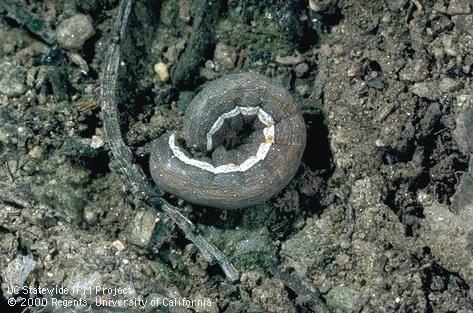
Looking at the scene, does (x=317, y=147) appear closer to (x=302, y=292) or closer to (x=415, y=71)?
(x=415, y=71)

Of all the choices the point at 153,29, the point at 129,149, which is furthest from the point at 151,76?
the point at 129,149

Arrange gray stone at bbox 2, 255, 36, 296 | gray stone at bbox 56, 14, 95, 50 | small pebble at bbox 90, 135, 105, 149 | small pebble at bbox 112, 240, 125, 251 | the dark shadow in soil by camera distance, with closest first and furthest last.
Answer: gray stone at bbox 2, 255, 36, 296 → small pebble at bbox 112, 240, 125, 251 → small pebble at bbox 90, 135, 105, 149 → the dark shadow in soil → gray stone at bbox 56, 14, 95, 50

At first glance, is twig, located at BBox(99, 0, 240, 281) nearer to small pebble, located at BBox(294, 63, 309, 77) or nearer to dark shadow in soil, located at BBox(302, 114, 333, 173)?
dark shadow in soil, located at BBox(302, 114, 333, 173)

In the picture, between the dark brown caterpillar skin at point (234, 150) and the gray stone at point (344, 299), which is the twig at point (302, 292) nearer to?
the gray stone at point (344, 299)

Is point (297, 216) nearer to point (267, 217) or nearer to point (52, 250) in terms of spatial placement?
point (267, 217)

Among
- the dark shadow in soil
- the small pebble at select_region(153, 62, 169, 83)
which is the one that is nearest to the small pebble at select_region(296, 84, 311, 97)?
the dark shadow in soil

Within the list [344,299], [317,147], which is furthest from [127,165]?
[344,299]
